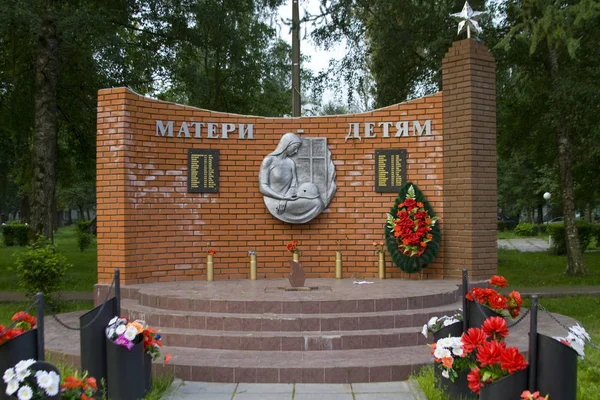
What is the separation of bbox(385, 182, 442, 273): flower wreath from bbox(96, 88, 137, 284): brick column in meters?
4.01

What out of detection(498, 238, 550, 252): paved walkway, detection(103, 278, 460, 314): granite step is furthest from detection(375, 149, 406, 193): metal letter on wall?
detection(498, 238, 550, 252): paved walkway

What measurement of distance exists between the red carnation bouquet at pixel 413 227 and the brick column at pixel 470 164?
424mm

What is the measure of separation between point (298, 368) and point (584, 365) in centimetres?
288

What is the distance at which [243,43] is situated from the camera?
15.6 metres

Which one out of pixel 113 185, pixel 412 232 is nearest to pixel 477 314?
pixel 412 232

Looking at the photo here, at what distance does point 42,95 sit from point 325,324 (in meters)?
8.76

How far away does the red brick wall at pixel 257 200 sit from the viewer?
939cm

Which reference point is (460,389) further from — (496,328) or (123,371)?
(123,371)

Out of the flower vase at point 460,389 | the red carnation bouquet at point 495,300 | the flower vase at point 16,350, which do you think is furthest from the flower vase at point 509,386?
the flower vase at point 16,350

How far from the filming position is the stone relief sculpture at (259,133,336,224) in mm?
9641

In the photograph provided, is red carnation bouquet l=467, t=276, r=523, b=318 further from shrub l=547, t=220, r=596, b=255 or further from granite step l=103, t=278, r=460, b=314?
shrub l=547, t=220, r=596, b=255

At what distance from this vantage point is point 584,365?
6043 mm

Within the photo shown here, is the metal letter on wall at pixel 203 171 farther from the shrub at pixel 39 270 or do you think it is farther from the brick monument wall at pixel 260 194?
the shrub at pixel 39 270

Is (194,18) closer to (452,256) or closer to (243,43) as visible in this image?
(243,43)
